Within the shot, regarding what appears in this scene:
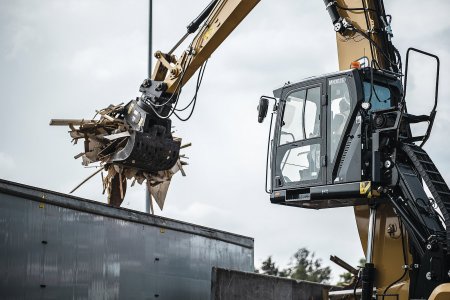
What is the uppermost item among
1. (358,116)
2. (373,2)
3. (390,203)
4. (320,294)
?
(373,2)

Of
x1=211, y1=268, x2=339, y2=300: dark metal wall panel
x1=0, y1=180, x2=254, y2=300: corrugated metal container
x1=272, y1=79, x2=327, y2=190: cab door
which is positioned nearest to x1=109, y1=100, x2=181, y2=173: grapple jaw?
x1=0, y1=180, x2=254, y2=300: corrugated metal container

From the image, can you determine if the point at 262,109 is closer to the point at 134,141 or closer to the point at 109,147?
the point at 134,141

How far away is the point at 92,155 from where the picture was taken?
504 inches

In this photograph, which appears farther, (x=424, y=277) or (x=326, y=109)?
(x=326, y=109)

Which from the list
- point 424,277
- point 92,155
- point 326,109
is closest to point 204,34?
point 92,155

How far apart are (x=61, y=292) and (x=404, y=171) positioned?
11.9 feet

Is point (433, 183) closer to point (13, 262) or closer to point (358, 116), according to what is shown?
point (358, 116)

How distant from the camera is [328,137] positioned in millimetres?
8164

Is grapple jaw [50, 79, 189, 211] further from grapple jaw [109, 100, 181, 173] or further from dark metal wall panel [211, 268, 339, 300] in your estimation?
dark metal wall panel [211, 268, 339, 300]

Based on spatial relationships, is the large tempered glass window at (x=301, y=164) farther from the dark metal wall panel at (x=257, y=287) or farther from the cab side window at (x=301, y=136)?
the dark metal wall panel at (x=257, y=287)

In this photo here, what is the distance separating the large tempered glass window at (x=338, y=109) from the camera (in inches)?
320

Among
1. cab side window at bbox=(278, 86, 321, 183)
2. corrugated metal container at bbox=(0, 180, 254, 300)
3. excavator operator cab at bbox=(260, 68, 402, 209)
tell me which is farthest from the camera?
cab side window at bbox=(278, 86, 321, 183)

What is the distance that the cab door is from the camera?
8211 millimetres

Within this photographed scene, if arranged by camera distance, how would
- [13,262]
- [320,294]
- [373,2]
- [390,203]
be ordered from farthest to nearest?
[320,294], [373,2], [390,203], [13,262]
